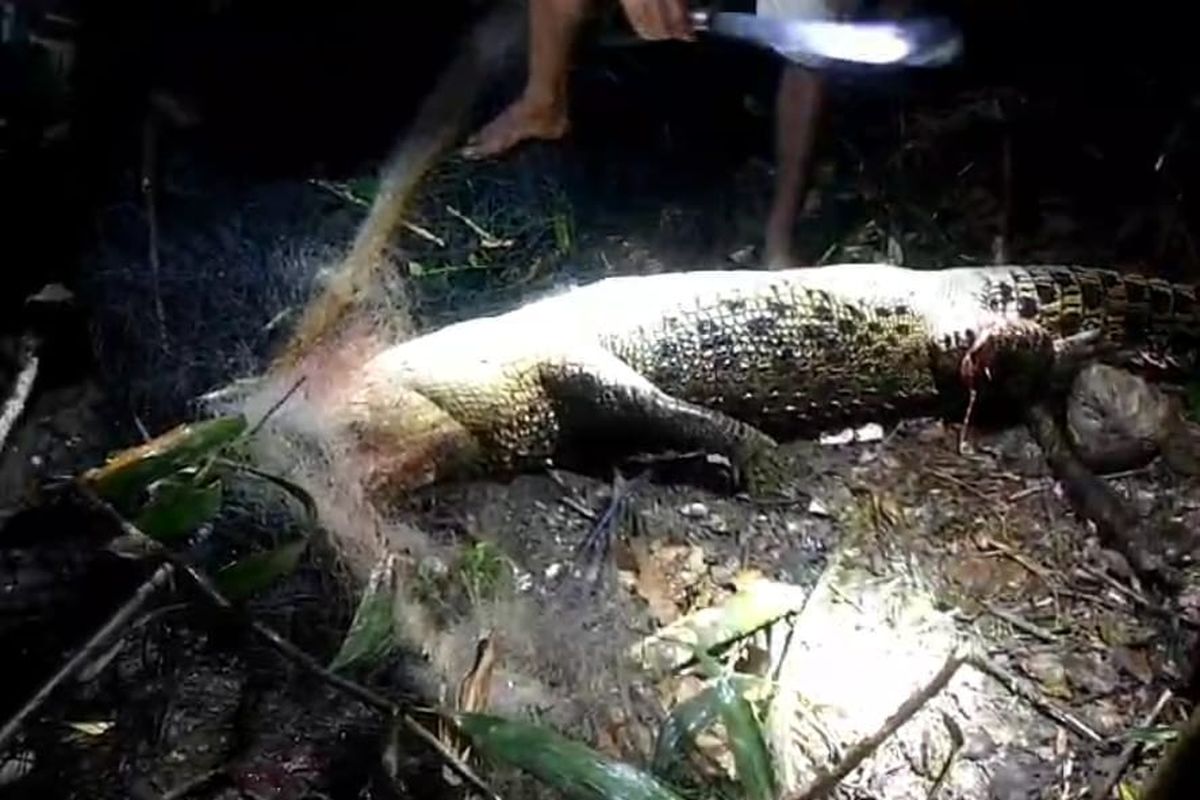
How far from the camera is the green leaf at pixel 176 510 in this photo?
134 centimetres

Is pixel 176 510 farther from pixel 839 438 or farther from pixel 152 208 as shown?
pixel 839 438

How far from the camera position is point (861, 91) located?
4.82ft

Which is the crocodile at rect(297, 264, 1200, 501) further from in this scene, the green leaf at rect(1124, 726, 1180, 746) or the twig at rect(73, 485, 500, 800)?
the green leaf at rect(1124, 726, 1180, 746)

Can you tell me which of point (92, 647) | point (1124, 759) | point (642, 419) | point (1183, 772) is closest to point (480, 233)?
point (642, 419)

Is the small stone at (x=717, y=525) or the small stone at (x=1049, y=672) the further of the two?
the small stone at (x=717, y=525)

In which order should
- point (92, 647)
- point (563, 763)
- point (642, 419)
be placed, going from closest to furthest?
point (563, 763) → point (92, 647) → point (642, 419)

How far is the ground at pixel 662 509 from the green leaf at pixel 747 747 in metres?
0.03

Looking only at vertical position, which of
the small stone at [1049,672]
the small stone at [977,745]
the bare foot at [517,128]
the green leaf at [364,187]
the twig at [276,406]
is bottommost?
the small stone at [977,745]

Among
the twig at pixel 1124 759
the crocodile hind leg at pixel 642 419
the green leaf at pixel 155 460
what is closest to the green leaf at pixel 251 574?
the green leaf at pixel 155 460

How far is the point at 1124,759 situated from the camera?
4.01ft

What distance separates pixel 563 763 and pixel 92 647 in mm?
407

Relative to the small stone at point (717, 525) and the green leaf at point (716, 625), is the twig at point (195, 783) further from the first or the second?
the small stone at point (717, 525)

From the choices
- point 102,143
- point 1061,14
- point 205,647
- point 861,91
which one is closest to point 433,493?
point 205,647

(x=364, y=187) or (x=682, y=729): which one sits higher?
(x=364, y=187)
